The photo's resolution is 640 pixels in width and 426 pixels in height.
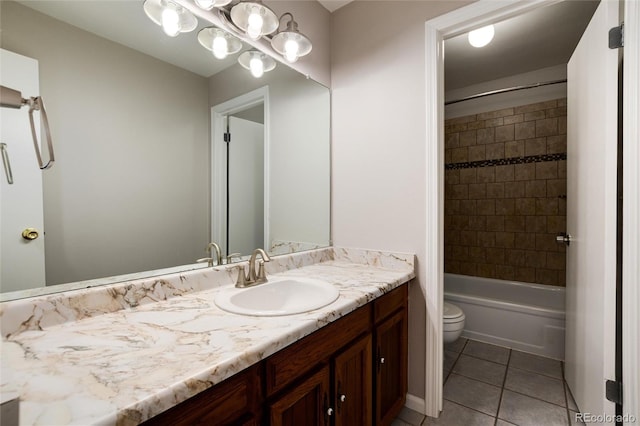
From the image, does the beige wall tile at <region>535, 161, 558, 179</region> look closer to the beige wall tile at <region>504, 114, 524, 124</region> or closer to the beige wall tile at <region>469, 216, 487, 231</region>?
the beige wall tile at <region>504, 114, 524, 124</region>

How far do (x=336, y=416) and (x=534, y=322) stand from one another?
1943 mm

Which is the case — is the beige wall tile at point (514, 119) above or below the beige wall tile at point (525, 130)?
above

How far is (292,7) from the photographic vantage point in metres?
1.62

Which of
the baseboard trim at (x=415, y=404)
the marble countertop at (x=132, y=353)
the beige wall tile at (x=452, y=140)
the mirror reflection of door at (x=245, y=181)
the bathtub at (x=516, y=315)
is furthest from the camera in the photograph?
the beige wall tile at (x=452, y=140)

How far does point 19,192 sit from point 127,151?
0.31 metres

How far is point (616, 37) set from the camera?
116 cm

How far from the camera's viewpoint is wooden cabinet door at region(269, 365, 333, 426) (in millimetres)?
768

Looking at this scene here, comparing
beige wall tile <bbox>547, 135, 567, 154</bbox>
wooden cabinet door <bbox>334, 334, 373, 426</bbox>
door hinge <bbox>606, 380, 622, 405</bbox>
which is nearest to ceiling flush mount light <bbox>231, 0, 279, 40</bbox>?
wooden cabinet door <bbox>334, 334, 373, 426</bbox>

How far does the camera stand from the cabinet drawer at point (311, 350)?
749 millimetres

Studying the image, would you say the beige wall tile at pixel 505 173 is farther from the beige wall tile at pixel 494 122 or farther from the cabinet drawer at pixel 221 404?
the cabinet drawer at pixel 221 404

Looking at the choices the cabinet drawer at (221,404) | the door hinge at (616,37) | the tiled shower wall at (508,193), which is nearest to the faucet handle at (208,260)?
the cabinet drawer at (221,404)

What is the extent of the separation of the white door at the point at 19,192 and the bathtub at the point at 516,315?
2.73 meters

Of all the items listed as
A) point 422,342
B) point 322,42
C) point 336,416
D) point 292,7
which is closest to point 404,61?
point 322,42

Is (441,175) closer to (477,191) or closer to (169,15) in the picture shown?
(169,15)
